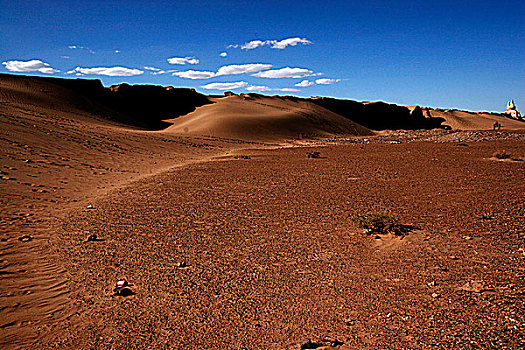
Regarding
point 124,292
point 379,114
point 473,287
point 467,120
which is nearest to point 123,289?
point 124,292

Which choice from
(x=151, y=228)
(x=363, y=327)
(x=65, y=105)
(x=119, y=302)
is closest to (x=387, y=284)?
(x=363, y=327)

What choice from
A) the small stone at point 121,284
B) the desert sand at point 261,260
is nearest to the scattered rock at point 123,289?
the small stone at point 121,284

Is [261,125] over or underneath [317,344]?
over

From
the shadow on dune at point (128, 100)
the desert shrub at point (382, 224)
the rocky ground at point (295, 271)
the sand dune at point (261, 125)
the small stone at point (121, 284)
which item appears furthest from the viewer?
the shadow on dune at point (128, 100)

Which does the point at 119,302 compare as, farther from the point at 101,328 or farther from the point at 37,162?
the point at 37,162

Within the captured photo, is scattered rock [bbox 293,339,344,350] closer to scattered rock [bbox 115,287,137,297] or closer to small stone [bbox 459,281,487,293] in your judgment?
small stone [bbox 459,281,487,293]

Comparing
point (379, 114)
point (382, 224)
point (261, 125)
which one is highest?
point (379, 114)

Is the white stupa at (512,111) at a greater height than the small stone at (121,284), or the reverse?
the white stupa at (512,111)

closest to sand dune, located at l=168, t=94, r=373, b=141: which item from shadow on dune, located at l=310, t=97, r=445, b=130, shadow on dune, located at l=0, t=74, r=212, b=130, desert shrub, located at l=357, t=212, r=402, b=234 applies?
shadow on dune, located at l=0, t=74, r=212, b=130

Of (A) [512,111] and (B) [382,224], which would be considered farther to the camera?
(A) [512,111]

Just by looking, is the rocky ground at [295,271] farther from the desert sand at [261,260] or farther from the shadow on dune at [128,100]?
the shadow on dune at [128,100]

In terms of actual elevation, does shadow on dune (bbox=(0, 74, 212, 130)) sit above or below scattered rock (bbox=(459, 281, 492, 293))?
above

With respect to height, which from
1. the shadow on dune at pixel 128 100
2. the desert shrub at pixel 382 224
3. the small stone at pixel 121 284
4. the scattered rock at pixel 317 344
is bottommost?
the small stone at pixel 121 284

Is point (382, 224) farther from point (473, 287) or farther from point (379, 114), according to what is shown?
point (379, 114)
